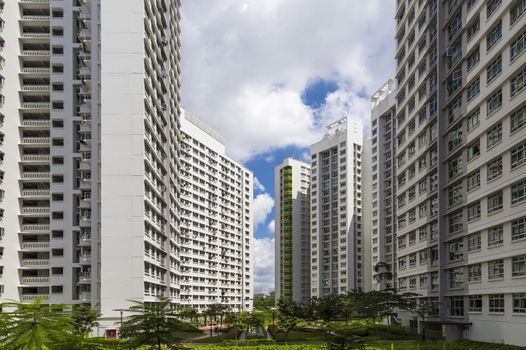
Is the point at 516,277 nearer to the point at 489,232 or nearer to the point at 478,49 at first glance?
the point at 489,232

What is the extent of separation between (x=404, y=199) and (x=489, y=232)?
3130cm

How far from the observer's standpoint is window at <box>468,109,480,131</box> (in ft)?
170

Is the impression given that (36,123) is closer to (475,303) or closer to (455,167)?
(455,167)

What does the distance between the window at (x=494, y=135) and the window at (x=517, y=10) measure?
31.6ft

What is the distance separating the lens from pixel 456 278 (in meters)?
58.5

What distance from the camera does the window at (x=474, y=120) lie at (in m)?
51.9

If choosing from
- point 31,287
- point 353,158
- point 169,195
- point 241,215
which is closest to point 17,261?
point 31,287

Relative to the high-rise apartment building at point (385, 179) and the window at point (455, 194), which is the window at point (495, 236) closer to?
the window at point (455, 194)

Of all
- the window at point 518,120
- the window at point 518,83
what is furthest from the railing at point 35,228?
the window at point 518,83

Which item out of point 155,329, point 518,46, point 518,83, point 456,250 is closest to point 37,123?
point 155,329

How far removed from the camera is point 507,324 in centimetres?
4359

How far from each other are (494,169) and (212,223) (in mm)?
95114

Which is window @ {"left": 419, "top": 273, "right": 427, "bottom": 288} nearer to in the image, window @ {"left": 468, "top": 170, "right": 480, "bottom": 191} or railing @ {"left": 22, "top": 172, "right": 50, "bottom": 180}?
window @ {"left": 468, "top": 170, "right": 480, "bottom": 191}

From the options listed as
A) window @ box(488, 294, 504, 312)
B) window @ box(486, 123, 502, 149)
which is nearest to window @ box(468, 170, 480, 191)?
window @ box(486, 123, 502, 149)
